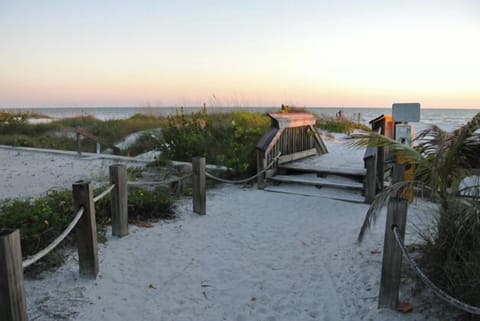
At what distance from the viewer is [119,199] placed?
14.9 ft

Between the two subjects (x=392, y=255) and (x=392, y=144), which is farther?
(x=392, y=144)

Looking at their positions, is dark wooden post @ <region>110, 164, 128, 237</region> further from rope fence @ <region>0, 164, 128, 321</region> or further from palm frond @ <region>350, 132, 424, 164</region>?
palm frond @ <region>350, 132, 424, 164</region>

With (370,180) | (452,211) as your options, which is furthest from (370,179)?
(452,211)

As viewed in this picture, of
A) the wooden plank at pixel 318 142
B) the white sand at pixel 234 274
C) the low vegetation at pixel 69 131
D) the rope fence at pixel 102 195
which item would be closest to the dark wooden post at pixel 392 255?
the white sand at pixel 234 274

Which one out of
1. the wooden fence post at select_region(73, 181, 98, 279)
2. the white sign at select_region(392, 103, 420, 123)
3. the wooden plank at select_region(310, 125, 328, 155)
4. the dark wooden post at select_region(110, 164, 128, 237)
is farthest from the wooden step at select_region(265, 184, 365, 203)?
the wooden fence post at select_region(73, 181, 98, 279)

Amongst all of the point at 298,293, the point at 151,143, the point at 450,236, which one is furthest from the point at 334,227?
the point at 151,143

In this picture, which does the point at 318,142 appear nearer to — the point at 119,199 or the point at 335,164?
the point at 335,164

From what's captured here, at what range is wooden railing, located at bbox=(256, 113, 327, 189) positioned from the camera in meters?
7.43

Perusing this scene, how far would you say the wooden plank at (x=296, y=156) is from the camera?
791cm

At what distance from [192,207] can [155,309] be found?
2.94 meters

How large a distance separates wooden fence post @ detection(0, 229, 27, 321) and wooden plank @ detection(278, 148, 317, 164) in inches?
237

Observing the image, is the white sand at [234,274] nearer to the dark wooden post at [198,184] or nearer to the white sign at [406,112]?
the dark wooden post at [198,184]

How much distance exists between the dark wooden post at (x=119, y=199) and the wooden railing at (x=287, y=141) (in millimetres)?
3303

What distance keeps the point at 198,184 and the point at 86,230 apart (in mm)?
2293
